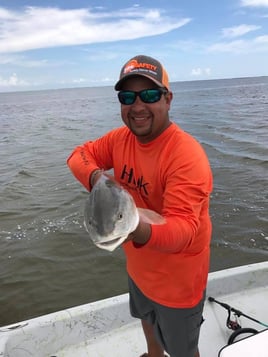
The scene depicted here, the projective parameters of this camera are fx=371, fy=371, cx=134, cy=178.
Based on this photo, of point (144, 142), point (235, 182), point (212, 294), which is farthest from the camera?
point (235, 182)

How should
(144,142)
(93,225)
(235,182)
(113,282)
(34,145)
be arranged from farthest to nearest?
(34,145) → (235,182) → (113,282) → (144,142) → (93,225)

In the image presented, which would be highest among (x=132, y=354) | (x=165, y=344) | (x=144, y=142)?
(x=144, y=142)

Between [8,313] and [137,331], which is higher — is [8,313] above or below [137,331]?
below

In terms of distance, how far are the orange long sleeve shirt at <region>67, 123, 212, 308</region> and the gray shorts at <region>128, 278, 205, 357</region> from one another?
90 mm

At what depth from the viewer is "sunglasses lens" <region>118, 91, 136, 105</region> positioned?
278 centimetres

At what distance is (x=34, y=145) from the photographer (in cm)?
2325

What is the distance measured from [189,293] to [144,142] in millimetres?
1262

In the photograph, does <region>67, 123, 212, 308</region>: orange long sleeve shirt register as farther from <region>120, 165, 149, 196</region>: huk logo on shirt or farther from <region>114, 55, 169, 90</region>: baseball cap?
<region>114, 55, 169, 90</region>: baseball cap

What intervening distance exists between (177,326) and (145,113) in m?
1.76

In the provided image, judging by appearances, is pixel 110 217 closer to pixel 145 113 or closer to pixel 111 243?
pixel 111 243

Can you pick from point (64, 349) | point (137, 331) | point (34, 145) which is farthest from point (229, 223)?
point (34, 145)

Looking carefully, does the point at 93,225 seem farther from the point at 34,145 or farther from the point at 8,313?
the point at 34,145

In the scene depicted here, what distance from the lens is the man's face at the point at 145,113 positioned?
108 inches

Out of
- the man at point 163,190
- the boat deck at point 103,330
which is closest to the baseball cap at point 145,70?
the man at point 163,190
